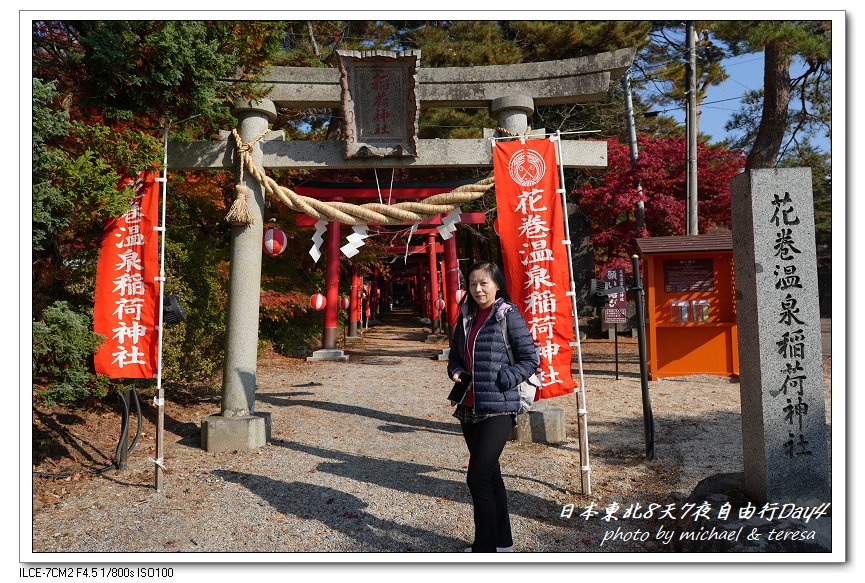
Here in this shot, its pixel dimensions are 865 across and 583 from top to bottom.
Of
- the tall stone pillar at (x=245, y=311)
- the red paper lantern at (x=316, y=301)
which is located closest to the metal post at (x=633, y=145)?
the red paper lantern at (x=316, y=301)

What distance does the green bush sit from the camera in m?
4.54

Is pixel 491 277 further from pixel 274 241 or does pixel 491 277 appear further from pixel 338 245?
pixel 338 245

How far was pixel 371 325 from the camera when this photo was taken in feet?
90.6

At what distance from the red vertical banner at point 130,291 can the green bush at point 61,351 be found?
35 cm

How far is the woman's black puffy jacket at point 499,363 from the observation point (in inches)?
135

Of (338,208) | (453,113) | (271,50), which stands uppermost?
(453,113)

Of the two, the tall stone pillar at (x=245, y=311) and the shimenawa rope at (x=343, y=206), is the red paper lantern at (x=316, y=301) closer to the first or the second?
the tall stone pillar at (x=245, y=311)

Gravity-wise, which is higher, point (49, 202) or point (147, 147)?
point (147, 147)

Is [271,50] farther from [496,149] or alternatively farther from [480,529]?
[480,529]

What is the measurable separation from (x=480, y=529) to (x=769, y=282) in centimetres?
245

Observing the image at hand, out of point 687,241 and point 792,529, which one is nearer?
point 792,529

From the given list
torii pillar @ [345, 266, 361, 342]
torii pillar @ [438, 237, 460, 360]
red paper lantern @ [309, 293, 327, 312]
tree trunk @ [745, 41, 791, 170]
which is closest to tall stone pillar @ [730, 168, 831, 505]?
tree trunk @ [745, 41, 791, 170]

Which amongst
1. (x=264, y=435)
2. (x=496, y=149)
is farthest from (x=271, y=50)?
(x=264, y=435)

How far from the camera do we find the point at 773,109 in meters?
10.9
